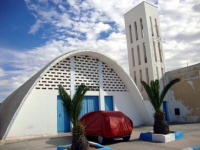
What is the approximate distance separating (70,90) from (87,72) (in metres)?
2.33

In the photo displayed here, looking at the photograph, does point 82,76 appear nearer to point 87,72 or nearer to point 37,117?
point 87,72

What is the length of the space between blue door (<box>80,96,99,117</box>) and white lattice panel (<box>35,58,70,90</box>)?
1.96 m

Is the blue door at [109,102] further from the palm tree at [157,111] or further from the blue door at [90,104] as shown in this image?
the palm tree at [157,111]

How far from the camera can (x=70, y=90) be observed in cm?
1559

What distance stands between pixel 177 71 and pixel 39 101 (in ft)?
48.5

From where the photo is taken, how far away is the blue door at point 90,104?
53.0 feet

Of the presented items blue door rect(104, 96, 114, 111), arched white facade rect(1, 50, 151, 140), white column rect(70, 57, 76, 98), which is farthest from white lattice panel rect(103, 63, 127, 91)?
white column rect(70, 57, 76, 98)

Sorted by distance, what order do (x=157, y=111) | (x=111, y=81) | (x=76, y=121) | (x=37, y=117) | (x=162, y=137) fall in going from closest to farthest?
1. (x=76, y=121)
2. (x=162, y=137)
3. (x=157, y=111)
4. (x=37, y=117)
5. (x=111, y=81)

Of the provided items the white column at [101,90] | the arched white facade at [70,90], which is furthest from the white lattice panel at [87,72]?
the white column at [101,90]

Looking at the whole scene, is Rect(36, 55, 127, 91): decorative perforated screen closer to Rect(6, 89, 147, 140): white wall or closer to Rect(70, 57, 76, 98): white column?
Rect(70, 57, 76, 98): white column

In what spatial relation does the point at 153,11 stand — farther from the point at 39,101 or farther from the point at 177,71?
the point at 39,101

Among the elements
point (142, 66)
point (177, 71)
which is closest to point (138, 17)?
point (142, 66)

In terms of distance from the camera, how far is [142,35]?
22828mm

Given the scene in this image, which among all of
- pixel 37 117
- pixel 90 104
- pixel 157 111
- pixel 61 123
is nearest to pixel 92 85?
pixel 90 104
